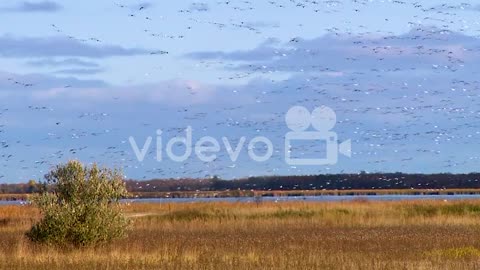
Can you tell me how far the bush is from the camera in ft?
106

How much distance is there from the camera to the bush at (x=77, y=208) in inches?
1277

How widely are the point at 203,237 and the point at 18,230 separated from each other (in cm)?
1159

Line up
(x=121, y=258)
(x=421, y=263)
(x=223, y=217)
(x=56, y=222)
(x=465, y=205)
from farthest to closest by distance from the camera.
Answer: (x=465, y=205) < (x=223, y=217) < (x=56, y=222) < (x=121, y=258) < (x=421, y=263)

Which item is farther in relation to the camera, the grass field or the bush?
the bush

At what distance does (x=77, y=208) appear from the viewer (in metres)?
32.6

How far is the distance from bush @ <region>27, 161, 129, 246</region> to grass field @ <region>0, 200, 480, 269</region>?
0.69 meters

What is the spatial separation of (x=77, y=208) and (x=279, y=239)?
10.4m

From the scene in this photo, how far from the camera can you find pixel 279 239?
3938 centimetres

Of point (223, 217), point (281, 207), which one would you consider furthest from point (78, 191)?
point (281, 207)

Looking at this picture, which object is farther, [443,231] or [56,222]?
[443,231]

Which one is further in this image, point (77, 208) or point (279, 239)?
point (279, 239)

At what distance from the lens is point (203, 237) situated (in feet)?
137

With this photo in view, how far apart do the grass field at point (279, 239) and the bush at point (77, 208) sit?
0.69 meters

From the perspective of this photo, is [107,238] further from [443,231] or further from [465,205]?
[465,205]
